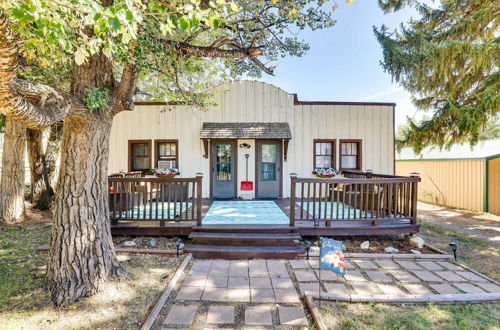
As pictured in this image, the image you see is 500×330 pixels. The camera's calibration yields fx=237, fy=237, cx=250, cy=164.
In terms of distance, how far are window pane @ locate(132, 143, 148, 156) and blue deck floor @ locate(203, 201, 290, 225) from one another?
3145 mm

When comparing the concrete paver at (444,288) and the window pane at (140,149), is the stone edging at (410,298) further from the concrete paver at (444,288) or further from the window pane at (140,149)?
the window pane at (140,149)

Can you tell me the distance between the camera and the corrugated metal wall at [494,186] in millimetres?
8172

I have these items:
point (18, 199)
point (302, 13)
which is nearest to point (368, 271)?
point (302, 13)

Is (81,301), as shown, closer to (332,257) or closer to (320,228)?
(332,257)

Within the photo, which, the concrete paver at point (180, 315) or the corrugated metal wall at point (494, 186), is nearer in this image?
the concrete paver at point (180, 315)

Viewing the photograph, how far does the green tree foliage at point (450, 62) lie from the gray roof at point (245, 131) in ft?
11.5

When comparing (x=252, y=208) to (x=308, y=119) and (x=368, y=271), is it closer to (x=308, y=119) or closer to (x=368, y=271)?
(x=368, y=271)

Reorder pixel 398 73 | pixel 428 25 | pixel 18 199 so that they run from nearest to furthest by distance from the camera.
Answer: pixel 18 199 < pixel 398 73 < pixel 428 25

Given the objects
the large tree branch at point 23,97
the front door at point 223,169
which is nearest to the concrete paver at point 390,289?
the large tree branch at point 23,97

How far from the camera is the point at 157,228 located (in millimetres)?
4840

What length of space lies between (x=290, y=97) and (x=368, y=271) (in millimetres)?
5901

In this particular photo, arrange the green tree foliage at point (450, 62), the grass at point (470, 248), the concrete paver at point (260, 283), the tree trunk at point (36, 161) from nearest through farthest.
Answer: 1. the concrete paver at point (260, 283)
2. the grass at point (470, 248)
3. the green tree foliage at point (450, 62)
4. the tree trunk at point (36, 161)

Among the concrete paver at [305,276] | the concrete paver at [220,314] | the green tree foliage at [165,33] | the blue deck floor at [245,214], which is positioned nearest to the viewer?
the green tree foliage at [165,33]

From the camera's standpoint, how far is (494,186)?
8.30 metres
